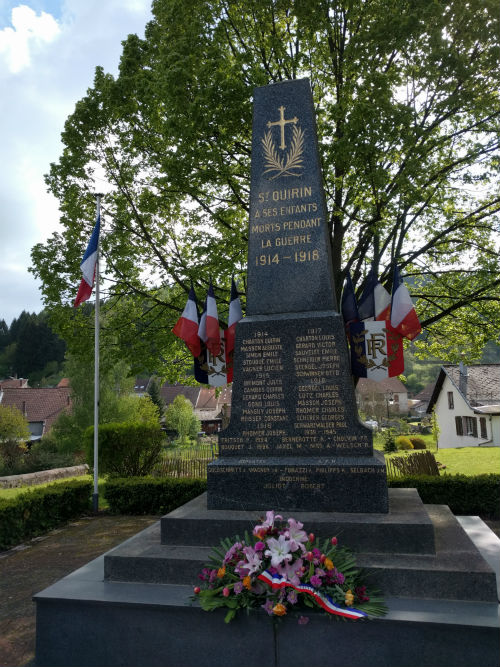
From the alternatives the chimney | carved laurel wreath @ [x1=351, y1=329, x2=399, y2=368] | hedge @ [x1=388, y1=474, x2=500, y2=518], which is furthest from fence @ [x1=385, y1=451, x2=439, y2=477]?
the chimney

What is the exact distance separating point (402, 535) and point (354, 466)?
0.79 metres

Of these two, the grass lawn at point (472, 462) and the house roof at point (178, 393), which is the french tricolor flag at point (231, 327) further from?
the house roof at point (178, 393)

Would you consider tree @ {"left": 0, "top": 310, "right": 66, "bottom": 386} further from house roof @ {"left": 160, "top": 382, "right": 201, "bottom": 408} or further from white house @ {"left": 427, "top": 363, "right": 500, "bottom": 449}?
white house @ {"left": 427, "top": 363, "right": 500, "bottom": 449}

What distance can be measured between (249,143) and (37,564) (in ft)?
32.8

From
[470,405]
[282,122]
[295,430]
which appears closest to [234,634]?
[295,430]

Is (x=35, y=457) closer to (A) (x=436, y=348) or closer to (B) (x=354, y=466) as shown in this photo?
(A) (x=436, y=348)

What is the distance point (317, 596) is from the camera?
3.52 metres

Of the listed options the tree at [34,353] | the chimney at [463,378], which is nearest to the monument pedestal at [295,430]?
the chimney at [463,378]

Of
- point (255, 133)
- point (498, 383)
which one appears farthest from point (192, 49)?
point (498, 383)

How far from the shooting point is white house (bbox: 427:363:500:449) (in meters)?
28.8

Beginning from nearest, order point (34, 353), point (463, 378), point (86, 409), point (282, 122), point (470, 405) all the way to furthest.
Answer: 1. point (282, 122)
2. point (470, 405)
3. point (463, 378)
4. point (86, 409)
5. point (34, 353)

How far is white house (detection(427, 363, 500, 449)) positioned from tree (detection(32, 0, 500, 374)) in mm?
16716

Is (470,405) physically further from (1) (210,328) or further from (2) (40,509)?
(1) (210,328)

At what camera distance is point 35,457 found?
28.2 m
